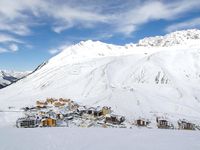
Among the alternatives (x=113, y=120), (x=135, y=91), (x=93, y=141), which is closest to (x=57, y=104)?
(x=135, y=91)

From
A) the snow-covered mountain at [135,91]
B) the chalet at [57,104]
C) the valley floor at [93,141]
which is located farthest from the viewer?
the chalet at [57,104]

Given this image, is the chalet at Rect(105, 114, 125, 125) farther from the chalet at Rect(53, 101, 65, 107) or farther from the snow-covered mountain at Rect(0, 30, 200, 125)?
the chalet at Rect(53, 101, 65, 107)

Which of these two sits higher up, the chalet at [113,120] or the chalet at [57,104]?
the chalet at [57,104]

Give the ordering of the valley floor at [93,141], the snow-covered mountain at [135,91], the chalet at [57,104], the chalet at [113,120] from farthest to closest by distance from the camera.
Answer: the chalet at [57,104], the snow-covered mountain at [135,91], the chalet at [113,120], the valley floor at [93,141]

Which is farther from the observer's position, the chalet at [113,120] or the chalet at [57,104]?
the chalet at [57,104]

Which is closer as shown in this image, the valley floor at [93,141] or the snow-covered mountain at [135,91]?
the valley floor at [93,141]

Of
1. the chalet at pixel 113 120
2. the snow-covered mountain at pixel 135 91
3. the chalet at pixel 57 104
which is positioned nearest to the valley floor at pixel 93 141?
the chalet at pixel 113 120

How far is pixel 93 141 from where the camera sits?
1669 centimetres

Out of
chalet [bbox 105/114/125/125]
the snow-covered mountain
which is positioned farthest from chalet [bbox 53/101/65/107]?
chalet [bbox 105/114/125/125]

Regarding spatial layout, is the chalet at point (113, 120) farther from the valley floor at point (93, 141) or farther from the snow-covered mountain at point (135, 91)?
the valley floor at point (93, 141)

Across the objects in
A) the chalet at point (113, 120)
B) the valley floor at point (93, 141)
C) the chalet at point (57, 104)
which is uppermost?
the chalet at point (57, 104)

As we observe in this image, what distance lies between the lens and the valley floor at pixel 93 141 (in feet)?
50.5

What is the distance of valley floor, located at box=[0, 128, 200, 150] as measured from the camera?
15.4 meters

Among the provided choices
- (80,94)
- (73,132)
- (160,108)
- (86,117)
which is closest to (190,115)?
(160,108)
